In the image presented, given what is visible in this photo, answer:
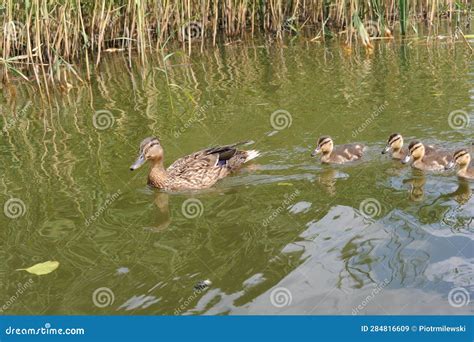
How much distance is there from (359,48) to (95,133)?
20.7 feet

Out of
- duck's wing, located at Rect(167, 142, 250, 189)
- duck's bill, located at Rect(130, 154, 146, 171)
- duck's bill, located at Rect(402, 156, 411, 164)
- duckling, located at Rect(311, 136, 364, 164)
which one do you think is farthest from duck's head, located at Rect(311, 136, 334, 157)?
duck's bill, located at Rect(130, 154, 146, 171)

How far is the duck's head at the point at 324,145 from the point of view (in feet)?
26.2

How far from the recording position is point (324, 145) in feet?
26.2

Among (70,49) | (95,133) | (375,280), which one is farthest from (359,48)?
(375,280)

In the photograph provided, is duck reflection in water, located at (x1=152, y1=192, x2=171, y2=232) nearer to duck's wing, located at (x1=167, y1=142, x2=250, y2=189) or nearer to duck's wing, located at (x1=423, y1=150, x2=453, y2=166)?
duck's wing, located at (x1=167, y1=142, x2=250, y2=189)

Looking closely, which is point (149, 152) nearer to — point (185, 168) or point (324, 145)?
point (185, 168)

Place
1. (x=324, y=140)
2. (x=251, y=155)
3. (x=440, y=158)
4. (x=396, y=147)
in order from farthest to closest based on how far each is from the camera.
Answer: (x=251, y=155) → (x=324, y=140) → (x=396, y=147) → (x=440, y=158)

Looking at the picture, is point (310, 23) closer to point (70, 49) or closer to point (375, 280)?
point (70, 49)

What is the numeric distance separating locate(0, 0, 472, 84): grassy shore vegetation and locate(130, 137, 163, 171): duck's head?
3.75 metres

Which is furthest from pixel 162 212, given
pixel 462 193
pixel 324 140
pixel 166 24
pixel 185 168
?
pixel 166 24

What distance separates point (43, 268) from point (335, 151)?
142 inches

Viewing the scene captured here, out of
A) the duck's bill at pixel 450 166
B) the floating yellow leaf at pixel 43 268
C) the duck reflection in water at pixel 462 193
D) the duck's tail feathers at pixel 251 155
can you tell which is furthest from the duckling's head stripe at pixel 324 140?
the floating yellow leaf at pixel 43 268

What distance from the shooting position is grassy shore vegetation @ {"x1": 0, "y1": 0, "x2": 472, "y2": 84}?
11830 mm

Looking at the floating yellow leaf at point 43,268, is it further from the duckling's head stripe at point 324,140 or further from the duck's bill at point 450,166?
the duck's bill at point 450,166
